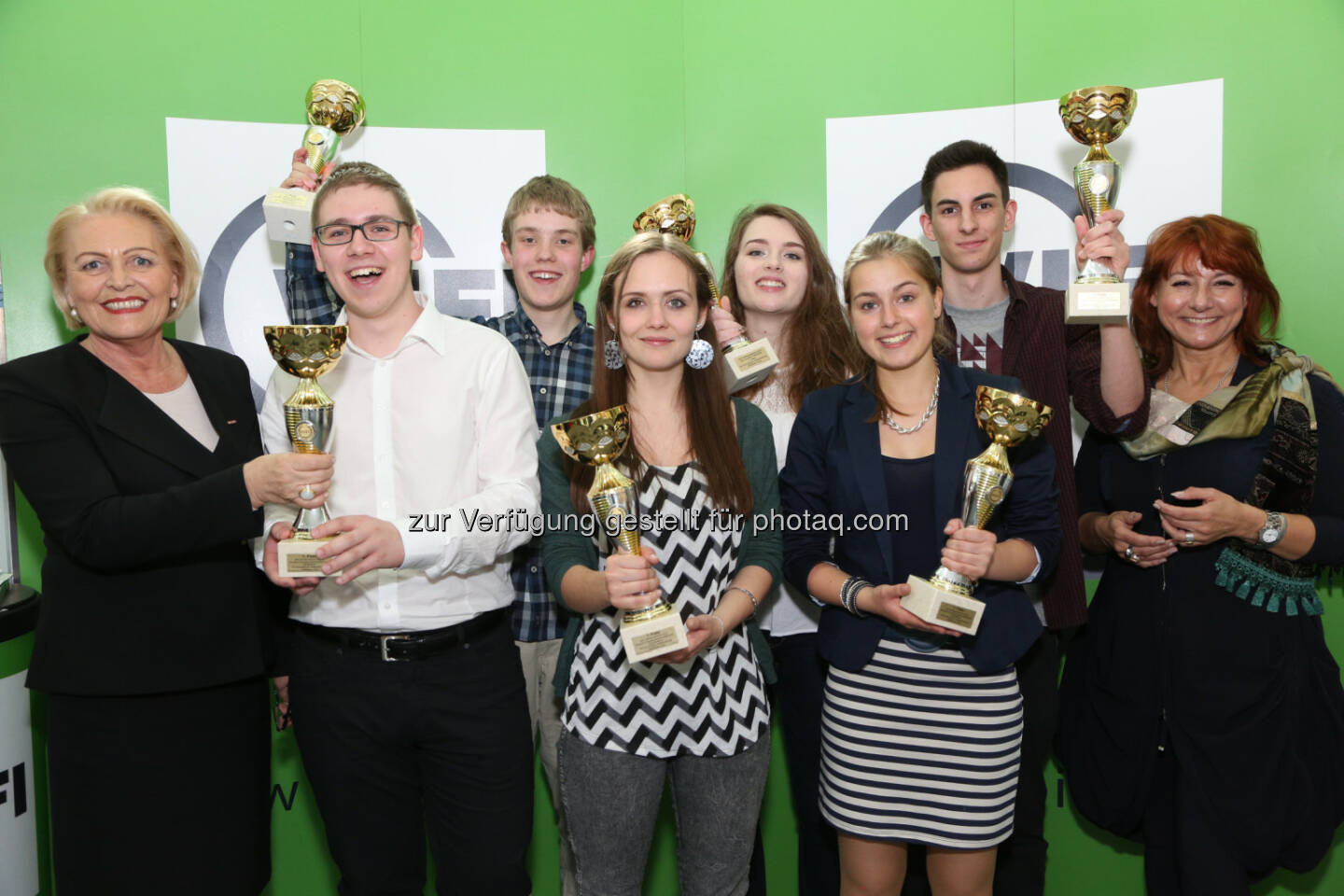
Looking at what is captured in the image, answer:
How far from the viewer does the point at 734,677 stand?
206 centimetres

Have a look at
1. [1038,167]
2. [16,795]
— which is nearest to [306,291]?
[16,795]

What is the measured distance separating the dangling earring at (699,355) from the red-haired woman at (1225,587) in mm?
1263

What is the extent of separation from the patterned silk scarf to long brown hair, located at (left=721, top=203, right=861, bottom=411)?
36.0 inches

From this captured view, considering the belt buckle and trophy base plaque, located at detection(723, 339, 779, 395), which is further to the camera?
trophy base plaque, located at detection(723, 339, 779, 395)

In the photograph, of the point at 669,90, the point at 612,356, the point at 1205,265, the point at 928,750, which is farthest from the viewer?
the point at 669,90

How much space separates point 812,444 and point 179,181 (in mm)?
2343

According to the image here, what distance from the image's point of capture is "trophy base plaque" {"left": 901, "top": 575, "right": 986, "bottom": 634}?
188cm

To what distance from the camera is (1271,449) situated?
2.40m

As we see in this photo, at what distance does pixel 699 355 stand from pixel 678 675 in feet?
2.47

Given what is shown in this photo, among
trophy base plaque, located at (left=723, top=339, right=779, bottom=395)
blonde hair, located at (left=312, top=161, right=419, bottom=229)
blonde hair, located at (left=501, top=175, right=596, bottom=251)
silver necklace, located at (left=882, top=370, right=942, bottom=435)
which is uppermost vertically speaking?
blonde hair, located at (left=501, top=175, right=596, bottom=251)

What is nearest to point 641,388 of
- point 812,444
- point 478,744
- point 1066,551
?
point 812,444

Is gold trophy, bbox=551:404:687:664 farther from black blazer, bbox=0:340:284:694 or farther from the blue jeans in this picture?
black blazer, bbox=0:340:284:694

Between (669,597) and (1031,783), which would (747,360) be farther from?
(1031,783)

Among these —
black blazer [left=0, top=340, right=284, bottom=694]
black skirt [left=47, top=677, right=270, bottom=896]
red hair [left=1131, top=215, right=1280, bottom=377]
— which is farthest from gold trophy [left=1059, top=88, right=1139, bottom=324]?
black skirt [left=47, top=677, right=270, bottom=896]
